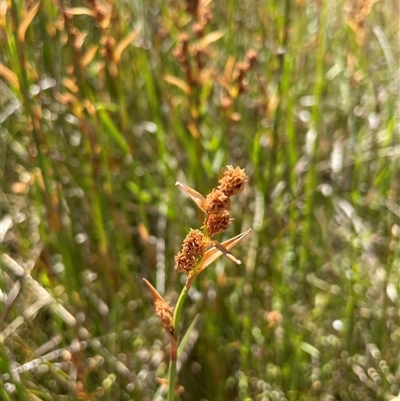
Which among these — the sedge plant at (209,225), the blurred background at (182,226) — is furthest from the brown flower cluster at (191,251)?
the blurred background at (182,226)

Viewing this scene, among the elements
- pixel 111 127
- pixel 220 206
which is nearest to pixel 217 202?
pixel 220 206

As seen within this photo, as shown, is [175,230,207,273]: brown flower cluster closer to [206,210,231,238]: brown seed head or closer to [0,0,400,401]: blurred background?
[206,210,231,238]: brown seed head

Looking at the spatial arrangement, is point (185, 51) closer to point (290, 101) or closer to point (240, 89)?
point (240, 89)

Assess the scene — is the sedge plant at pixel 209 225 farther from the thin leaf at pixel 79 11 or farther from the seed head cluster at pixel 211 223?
the thin leaf at pixel 79 11

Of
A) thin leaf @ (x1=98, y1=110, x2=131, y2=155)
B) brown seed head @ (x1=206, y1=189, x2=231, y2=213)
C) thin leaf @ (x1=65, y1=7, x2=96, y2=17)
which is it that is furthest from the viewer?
thin leaf @ (x1=98, y1=110, x2=131, y2=155)

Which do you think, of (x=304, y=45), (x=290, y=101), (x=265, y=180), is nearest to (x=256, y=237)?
(x=265, y=180)

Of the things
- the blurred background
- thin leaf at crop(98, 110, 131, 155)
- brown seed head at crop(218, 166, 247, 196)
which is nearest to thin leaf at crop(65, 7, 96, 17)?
the blurred background
